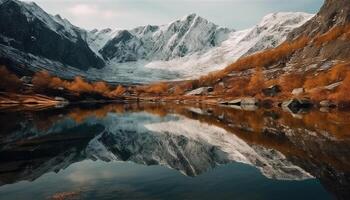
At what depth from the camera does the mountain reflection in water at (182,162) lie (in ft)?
115

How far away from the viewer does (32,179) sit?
39.5 meters

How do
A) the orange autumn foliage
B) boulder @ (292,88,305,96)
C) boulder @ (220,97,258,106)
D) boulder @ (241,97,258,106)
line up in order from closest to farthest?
boulder @ (241,97,258,106) < boulder @ (220,97,258,106) < the orange autumn foliage < boulder @ (292,88,305,96)

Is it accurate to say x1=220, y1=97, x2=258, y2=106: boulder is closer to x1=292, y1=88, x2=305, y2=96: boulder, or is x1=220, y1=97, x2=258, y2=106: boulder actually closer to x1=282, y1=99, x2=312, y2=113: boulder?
x1=292, y1=88, x2=305, y2=96: boulder

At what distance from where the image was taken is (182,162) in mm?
49562

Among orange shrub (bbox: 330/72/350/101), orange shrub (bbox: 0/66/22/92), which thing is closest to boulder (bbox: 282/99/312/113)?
orange shrub (bbox: 330/72/350/101)

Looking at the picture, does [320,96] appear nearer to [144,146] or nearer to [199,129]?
[199,129]

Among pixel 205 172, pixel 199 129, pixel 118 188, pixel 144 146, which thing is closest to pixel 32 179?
pixel 118 188

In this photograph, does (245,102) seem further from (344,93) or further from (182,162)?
(182,162)

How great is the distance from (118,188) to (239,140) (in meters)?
33.6

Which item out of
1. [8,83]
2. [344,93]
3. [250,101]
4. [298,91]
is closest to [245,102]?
[250,101]

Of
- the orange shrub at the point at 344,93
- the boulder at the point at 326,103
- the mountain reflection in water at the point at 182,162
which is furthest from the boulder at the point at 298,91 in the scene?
the mountain reflection in water at the point at 182,162

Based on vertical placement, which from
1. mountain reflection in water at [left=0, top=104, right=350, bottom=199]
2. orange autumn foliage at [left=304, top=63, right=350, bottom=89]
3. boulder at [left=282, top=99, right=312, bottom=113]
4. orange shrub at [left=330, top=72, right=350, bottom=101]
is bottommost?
mountain reflection in water at [left=0, top=104, right=350, bottom=199]

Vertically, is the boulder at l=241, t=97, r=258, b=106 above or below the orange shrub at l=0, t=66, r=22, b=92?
below

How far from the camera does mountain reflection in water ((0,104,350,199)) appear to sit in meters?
34.9
